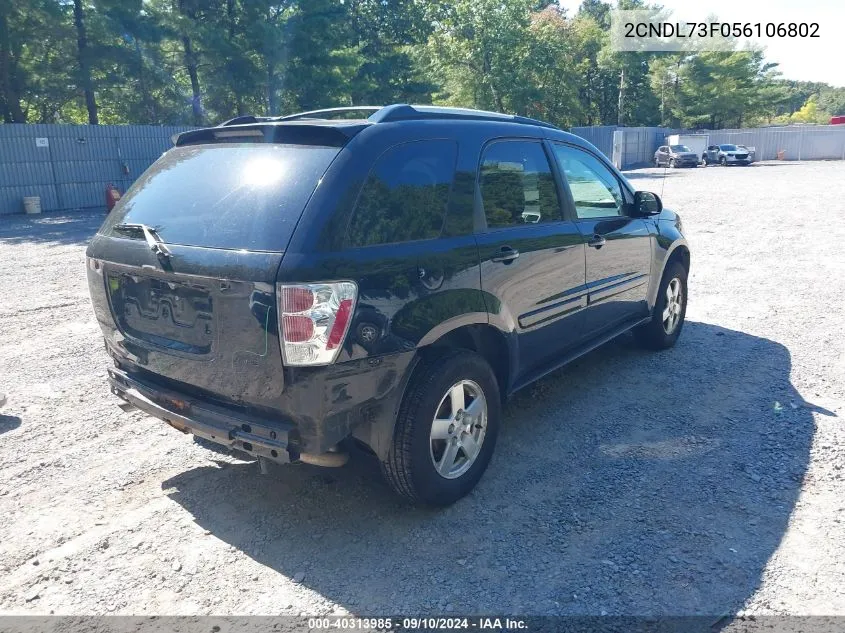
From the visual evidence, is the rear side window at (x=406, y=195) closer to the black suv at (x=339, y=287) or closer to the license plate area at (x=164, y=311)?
the black suv at (x=339, y=287)

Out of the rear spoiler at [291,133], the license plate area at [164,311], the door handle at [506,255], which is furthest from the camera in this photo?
the door handle at [506,255]

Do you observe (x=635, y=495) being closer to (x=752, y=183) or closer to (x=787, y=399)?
(x=787, y=399)

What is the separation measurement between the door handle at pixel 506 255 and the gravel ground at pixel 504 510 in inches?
48.0

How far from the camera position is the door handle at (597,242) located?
454 cm

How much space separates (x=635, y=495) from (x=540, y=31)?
44682 millimetres

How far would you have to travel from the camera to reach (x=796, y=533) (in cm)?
320

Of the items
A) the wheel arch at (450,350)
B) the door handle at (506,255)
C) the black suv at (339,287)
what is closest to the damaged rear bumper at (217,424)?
the black suv at (339,287)

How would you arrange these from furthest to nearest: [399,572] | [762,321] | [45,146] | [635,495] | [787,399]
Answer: [45,146] < [762,321] < [787,399] < [635,495] < [399,572]

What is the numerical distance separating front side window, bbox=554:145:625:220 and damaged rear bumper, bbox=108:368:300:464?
104 inches

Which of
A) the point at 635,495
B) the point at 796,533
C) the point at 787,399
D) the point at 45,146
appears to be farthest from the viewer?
the point at 45,146

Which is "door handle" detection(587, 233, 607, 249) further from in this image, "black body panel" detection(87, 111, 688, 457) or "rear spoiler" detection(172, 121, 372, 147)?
"rear spoiler" detection(172, 121, 372, 147)

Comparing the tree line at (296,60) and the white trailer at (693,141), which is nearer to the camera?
the tree line at (296,60)

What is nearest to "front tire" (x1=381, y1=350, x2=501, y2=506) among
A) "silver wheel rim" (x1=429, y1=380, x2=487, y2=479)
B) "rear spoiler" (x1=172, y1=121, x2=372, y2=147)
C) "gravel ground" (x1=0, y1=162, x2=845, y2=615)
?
"silver wheel rim" (x1=429, y1=380, x2=487, y2=479)

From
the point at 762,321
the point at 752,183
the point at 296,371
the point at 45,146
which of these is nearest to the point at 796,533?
the point at 296,371
